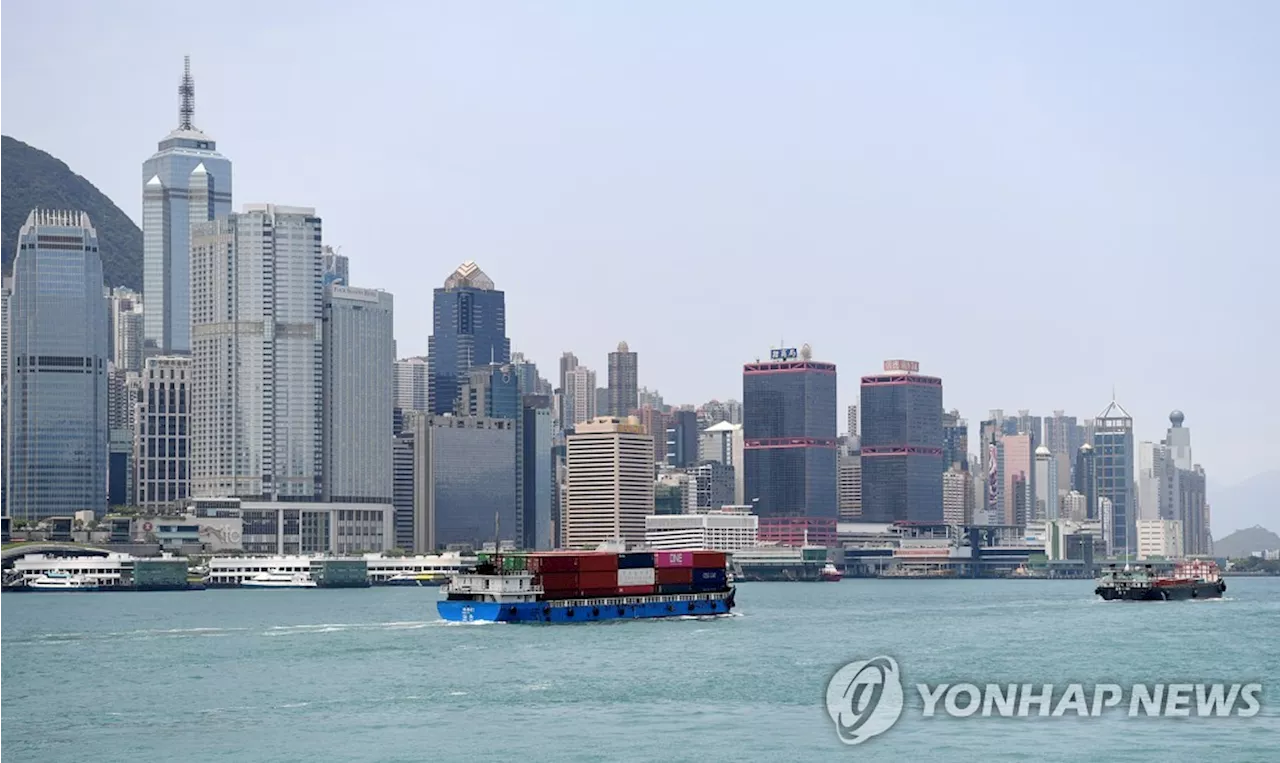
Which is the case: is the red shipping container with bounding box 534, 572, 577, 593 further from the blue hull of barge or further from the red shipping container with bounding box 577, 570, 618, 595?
the blue hull of barge

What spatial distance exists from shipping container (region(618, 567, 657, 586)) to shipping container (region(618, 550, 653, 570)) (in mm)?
353

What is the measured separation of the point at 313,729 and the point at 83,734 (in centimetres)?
965

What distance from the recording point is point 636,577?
540 ft

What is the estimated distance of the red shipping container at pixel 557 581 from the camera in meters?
157

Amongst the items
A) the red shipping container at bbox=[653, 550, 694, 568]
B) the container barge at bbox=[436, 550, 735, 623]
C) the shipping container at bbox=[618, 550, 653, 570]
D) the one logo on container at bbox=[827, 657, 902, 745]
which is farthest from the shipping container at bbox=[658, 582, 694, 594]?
the one logo on container at bbox=[827, 657, 902, 745]

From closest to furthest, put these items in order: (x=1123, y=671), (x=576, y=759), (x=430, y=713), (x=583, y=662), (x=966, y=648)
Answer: (x=576, y=759) → (x=430, y=713) → (x=1123, y=671) → (x=583, y=662) → (x=966, y=648)

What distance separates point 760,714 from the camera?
294 ft

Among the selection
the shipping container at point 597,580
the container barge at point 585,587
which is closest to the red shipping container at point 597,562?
the container barge at point 585,587

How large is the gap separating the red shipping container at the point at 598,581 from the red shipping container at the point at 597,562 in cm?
25

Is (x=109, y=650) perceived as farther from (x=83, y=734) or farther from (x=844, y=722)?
(x=844, y=722)

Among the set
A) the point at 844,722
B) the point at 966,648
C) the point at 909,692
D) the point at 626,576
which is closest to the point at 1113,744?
the point at 844,722

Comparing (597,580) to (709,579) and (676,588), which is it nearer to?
(676,588)

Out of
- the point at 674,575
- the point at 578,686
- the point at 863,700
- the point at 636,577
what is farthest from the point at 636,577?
the point at 863,700

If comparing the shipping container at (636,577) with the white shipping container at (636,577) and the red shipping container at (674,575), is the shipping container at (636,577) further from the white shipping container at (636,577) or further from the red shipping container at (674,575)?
the red shipping container at (674,575)
